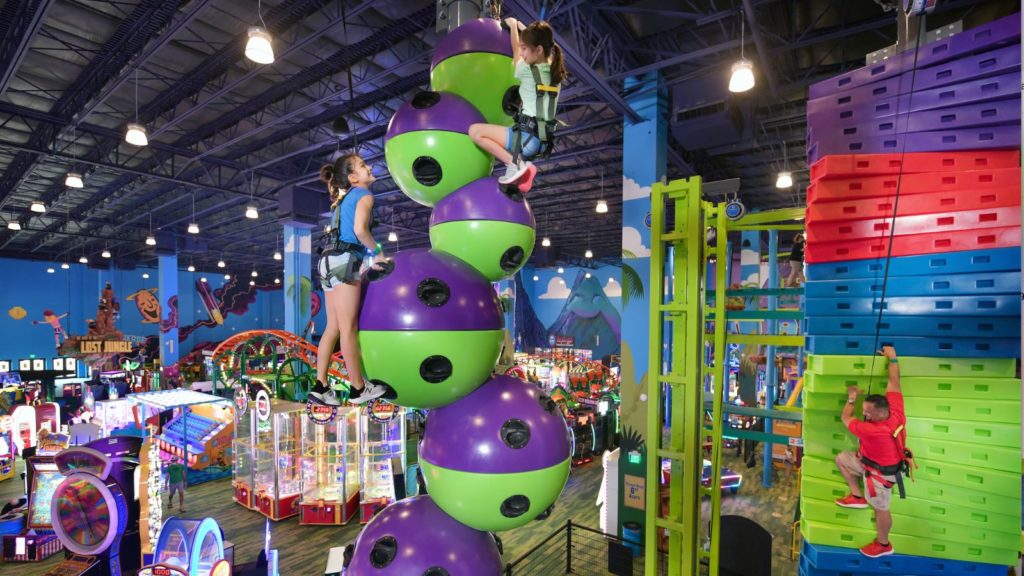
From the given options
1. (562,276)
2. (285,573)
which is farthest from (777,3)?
(562,276)

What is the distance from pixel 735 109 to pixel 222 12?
23.7ft

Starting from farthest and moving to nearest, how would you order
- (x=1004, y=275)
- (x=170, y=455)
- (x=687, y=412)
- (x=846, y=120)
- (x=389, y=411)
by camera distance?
(x=170, y=455) < (x=389, y=411) < (x=687, y=412) < (x=846, y=120) < (x=1004, y=275)

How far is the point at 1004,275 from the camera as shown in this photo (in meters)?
2.31

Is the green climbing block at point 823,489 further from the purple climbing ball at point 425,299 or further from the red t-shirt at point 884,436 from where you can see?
the purple climbing ball at point 425,299

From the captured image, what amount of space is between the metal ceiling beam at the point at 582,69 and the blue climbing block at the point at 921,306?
3.90 metres

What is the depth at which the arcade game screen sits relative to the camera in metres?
7.08

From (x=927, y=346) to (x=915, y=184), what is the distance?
0.84 meters

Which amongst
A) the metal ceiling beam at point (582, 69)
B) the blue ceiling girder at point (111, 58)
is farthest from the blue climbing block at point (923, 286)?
the blue ceiling girder at point (111, 58)

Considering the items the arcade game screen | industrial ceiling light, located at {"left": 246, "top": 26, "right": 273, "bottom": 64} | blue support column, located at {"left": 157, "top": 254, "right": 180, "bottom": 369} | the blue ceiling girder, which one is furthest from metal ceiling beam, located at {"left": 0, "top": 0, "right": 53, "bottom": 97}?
blue support column, located at {"left": 157, "top": 254, "right": 180, "bottom": 369}

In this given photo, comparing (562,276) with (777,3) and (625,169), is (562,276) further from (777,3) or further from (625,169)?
(777,3)

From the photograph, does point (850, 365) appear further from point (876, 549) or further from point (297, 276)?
point (297, 276)

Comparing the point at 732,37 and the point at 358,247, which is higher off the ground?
the point at 732,37

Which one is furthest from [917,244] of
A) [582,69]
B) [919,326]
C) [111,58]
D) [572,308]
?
[572,308]

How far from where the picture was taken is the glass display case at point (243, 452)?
9375 millimetres
